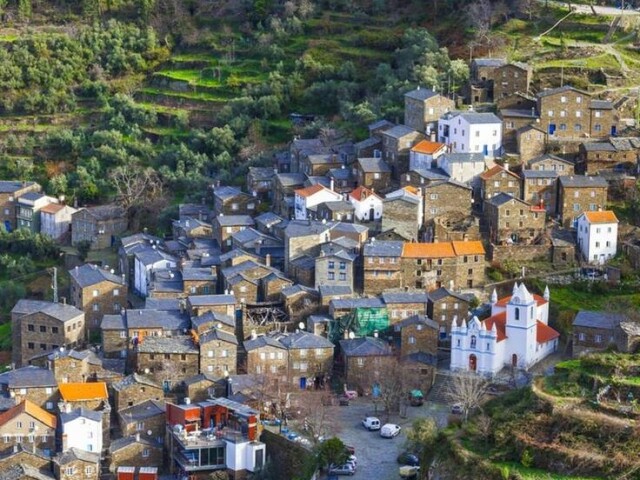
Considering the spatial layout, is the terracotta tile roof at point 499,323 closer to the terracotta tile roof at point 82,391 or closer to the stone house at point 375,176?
the stone house at point 375,176

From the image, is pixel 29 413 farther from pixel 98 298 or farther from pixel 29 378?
pixel 98 298

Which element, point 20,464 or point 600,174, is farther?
point 600,174

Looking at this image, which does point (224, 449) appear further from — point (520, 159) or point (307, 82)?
point (307, 82)

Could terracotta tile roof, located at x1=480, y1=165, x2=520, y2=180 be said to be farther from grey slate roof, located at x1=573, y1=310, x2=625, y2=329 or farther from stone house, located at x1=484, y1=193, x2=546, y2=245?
grey slate roof, located at x1=573, y1=310, x2=625, y2=329

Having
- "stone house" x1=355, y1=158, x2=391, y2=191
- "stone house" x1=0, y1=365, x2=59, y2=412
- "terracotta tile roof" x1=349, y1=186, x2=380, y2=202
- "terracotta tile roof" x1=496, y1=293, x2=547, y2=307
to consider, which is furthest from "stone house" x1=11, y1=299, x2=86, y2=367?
"terracotta tile roof" x1=496, y1=293, x2=547, y2=307

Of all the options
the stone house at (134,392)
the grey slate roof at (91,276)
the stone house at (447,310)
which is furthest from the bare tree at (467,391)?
the grey slate roof at (91,276)

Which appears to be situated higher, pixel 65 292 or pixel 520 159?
pixel 520 159

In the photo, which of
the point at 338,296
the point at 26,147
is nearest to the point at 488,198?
the point at 338,296
